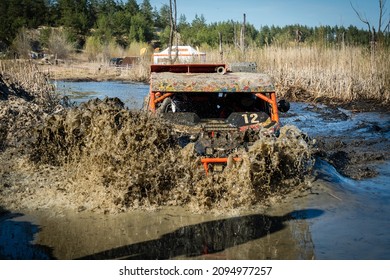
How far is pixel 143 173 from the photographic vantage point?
6.70m

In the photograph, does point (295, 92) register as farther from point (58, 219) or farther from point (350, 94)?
point (58, 219)

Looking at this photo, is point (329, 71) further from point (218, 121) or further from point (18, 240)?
point (18, 240)

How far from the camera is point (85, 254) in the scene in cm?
496

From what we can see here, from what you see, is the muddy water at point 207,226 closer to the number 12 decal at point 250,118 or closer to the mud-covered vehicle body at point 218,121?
the mud-covered vehicle body at point 218,121

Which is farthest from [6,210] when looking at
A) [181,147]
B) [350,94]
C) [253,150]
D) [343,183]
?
[350,94]

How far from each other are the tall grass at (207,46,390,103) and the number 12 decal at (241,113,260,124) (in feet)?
36.2

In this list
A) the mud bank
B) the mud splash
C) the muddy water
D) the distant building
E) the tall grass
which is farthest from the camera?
the distant building

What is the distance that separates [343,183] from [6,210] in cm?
546

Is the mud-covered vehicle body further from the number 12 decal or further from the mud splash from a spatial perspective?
the mud splash

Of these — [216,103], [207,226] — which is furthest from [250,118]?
[207,226]

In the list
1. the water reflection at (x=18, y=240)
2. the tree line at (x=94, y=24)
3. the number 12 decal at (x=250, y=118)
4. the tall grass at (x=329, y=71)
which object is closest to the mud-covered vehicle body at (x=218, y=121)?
the number 12 decal at (x=250, y=118)

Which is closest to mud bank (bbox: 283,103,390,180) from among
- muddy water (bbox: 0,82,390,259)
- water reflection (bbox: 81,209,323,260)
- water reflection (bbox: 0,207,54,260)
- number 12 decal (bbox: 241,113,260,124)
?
muddy water (bbox: 0,82,390,259)

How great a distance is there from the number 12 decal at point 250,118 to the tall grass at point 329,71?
11021 mm

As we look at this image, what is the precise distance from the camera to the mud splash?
6547 millimetres
